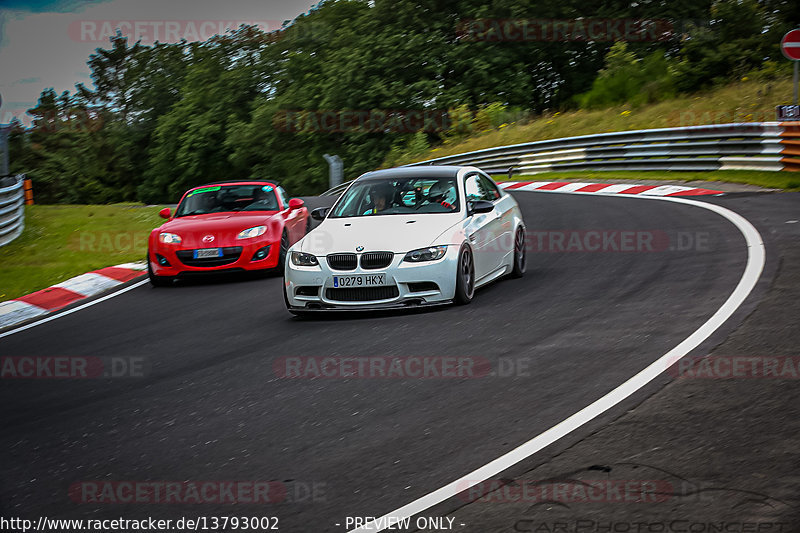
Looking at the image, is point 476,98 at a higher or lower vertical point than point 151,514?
higher

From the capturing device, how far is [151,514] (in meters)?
4.62

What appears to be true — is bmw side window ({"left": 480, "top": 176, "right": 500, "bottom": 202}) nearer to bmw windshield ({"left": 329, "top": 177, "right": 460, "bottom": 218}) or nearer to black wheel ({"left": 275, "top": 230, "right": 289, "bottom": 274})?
bmw windshield ({"left": 329, "top": 177, "right": 460, "bottom": 218})

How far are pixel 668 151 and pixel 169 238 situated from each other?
14.4m

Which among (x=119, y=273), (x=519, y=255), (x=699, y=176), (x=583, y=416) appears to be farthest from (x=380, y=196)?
(x=699, y=176)

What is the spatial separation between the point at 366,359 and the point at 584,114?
30260 millimetres

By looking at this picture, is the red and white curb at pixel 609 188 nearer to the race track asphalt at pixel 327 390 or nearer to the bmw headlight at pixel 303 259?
the race track asphalt at pixel 327 390

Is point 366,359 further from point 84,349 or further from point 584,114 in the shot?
point 584,114

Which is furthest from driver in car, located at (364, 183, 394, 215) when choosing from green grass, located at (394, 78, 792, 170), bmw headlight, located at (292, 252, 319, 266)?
green grass, located at (394, 78, 792, 170)

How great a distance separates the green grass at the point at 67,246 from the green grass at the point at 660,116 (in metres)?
15.3

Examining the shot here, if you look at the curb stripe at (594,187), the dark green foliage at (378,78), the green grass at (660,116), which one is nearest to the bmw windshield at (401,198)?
the curb stripe at (594,187)

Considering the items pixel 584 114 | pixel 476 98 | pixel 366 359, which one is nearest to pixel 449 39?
pixel 476 98

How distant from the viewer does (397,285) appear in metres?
9.47

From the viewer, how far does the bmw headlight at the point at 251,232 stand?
1319 centimetres

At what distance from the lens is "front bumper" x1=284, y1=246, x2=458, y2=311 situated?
31.1 feet
